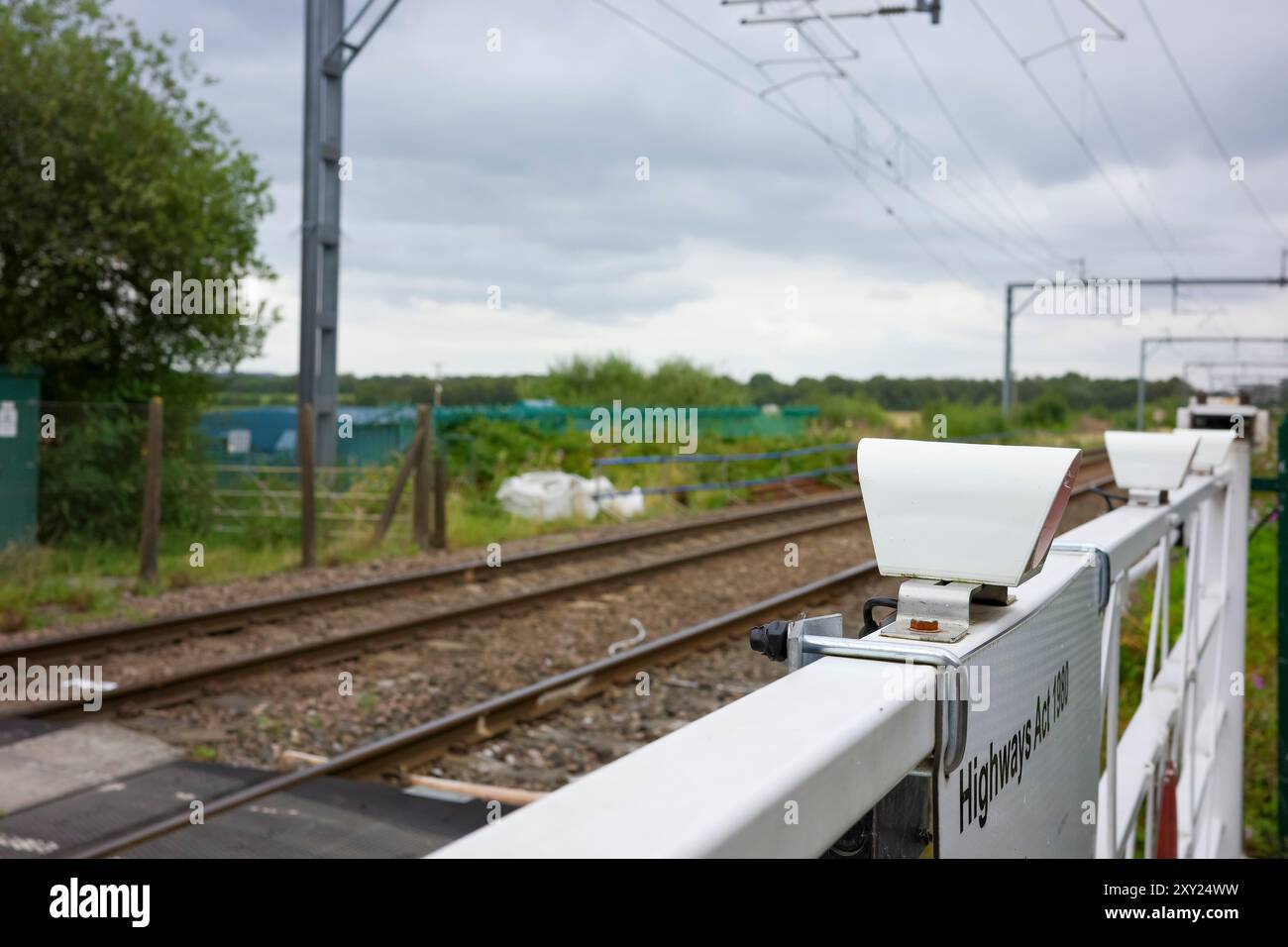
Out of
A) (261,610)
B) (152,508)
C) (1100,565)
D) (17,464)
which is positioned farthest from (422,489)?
(1100,565)

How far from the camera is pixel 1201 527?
12.6 feet

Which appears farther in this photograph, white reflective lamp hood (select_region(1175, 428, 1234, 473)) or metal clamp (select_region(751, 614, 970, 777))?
white reflective lamp hood (select_region(1175, 428, 1234, 473))

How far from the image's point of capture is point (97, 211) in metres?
15.4

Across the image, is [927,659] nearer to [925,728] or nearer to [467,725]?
[925,728]

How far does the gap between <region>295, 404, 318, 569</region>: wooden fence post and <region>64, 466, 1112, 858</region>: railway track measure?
6.00 m

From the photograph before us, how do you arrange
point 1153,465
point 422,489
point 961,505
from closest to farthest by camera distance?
point 961,505 → point 1153,465 → point 422,489

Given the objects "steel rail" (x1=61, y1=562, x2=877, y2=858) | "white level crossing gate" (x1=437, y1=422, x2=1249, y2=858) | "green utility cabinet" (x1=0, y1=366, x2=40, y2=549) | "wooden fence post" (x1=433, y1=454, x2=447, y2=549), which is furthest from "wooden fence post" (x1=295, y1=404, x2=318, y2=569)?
"white level crossing gate" (x1=437, y1=422, x2=1249, y2=858)

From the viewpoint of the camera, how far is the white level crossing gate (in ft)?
2.67

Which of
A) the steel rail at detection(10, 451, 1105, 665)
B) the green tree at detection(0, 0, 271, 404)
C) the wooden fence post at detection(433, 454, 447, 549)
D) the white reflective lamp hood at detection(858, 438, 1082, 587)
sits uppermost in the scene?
the green tree at detection(0, 0, 271, 404)

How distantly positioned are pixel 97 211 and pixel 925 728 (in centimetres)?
1659

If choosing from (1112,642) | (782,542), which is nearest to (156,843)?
(1112,642)

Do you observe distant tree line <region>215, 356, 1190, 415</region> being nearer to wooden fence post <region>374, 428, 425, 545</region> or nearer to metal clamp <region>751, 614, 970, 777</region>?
wooden fence post <region>374, 428, 425, 545</region>
